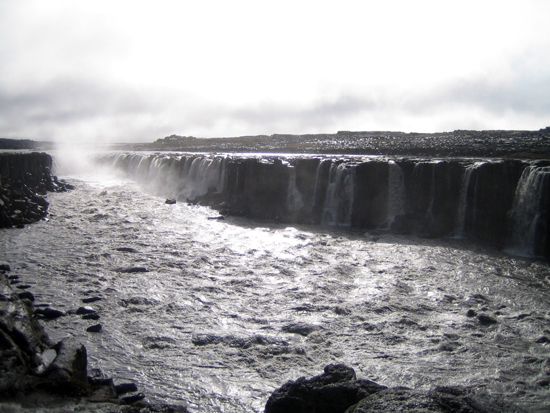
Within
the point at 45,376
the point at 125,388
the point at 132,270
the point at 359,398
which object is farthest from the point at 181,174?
the point at 359,398

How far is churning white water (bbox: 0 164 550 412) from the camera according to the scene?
766 cm

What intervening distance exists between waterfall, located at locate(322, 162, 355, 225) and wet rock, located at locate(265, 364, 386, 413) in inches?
670

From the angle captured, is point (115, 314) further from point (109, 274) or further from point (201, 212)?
point (201, 212)

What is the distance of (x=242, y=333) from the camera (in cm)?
932


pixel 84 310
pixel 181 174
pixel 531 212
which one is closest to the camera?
pixel 84 310

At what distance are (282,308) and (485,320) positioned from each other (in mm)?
5263

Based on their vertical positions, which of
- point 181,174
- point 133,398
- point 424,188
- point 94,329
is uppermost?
point 181,174

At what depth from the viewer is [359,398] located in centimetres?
575

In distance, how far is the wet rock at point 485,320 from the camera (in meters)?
9.99

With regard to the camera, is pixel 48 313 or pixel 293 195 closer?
pixel 48 313

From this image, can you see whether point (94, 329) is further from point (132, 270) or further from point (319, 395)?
point (319, 395)

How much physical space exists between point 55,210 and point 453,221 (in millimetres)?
23224

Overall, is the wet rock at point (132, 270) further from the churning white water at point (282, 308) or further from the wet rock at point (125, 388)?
the wet rock at point (125, 388)

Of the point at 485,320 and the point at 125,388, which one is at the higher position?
the point at 485,320
